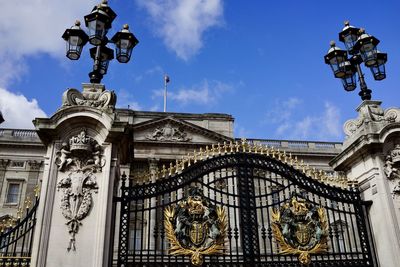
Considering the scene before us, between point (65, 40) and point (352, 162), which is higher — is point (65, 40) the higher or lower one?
the higher one

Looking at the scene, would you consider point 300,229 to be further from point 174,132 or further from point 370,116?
point 174,132

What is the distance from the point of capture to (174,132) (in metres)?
30.2

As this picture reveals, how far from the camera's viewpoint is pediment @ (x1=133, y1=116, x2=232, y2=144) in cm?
2975

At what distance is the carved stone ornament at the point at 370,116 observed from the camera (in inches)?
391

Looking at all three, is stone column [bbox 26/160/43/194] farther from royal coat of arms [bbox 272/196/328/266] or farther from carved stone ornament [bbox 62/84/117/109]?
royal coat of arms [bbox 272/196/328/266]

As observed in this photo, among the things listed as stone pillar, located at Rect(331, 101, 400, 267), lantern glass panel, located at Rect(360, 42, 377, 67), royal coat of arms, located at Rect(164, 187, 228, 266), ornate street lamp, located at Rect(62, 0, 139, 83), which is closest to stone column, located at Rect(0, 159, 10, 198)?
ornate street lamp, located at Rect(62, 0, 139, 83)

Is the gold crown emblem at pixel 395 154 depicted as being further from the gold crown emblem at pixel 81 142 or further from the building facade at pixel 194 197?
the gold crown emblem at pixel 81 142

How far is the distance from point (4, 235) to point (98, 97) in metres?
3.52

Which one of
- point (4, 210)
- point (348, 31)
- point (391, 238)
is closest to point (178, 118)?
point (4, 210)

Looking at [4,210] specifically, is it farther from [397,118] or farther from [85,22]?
[397,118]

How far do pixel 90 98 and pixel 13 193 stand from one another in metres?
25.2

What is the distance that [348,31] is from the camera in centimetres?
1077

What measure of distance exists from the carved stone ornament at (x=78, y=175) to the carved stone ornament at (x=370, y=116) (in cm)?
631

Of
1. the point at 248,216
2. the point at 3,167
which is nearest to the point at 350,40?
the point at 248,216
